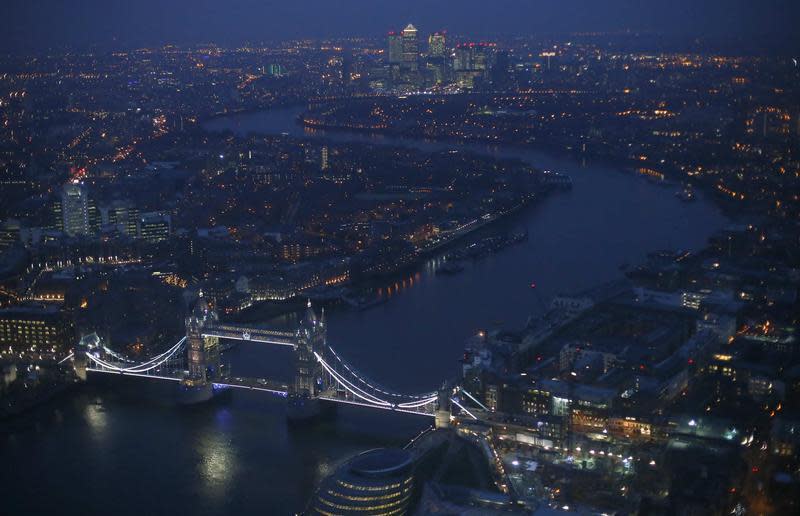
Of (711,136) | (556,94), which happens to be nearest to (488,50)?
(556,94)

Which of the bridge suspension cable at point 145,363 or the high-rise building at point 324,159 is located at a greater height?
the bridge suspension cable at point 145,363

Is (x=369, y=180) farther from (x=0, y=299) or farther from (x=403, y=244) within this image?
(x=0, y=299)

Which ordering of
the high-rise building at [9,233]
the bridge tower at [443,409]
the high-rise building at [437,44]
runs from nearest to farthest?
1. the bridge tower at [443,409]
2. the high-rise building at [9,233]
3. the high-rise building at [437,44]

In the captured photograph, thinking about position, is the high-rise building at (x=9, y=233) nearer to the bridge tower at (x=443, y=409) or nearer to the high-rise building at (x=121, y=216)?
the high-rise building at (x=121, y=216)

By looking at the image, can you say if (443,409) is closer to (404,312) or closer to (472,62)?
(404,312)

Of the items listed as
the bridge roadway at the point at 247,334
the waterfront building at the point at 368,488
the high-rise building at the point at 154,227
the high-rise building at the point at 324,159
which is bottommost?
the high-rise building at the point at 324,159

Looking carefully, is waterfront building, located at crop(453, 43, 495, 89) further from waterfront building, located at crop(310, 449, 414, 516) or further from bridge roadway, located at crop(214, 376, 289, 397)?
waterfront building, located at crop(310, 449, 414, 516)

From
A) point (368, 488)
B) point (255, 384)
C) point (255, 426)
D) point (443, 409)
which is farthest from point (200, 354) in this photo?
point (368, 488)

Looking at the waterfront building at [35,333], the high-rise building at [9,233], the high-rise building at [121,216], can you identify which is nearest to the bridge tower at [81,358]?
the waterfront building at [35,333]
